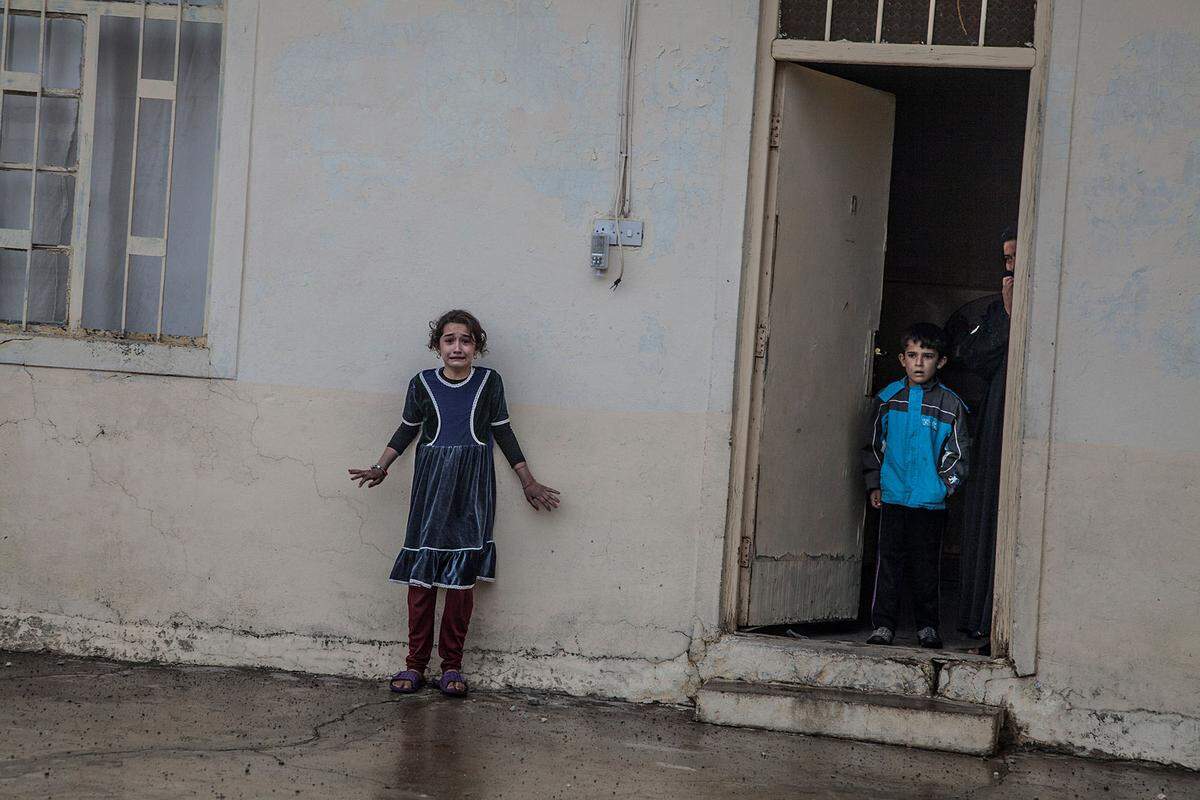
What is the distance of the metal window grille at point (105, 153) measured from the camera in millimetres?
5746

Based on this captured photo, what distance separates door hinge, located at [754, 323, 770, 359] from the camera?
18.1 ft

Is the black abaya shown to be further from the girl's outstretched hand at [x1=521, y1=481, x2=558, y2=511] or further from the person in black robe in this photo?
the girl's outstretched hand at [x1=521, y1=481, x2=558, y2=511]

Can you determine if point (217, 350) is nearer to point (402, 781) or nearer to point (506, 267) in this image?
point (506, 267)

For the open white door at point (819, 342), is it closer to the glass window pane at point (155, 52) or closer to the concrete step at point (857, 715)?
the concrete step at point (857, 715)

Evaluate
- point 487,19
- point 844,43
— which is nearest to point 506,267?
point 487,19

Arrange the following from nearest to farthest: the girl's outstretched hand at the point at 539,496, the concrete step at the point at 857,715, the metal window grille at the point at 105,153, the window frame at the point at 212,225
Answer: the concrete step at the point at 857,715 < the girl's outstretched hand at the point at 539,496 < the window frame at the point at 212,225 < the metal window grille at the point at 105,153

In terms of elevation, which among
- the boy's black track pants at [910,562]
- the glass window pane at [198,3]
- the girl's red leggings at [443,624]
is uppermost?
the glass window pane at [198,3]

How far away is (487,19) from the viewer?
18.2 feet

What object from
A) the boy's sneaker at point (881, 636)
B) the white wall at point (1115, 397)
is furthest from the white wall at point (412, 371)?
the white wall at point (1115, 397)

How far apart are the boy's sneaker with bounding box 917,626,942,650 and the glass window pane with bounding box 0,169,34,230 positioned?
4.37 m

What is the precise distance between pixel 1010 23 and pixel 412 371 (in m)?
2.88

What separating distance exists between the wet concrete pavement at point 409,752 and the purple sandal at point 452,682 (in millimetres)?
38

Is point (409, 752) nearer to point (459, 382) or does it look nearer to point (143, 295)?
point (459, 382)

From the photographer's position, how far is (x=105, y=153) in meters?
5.77
